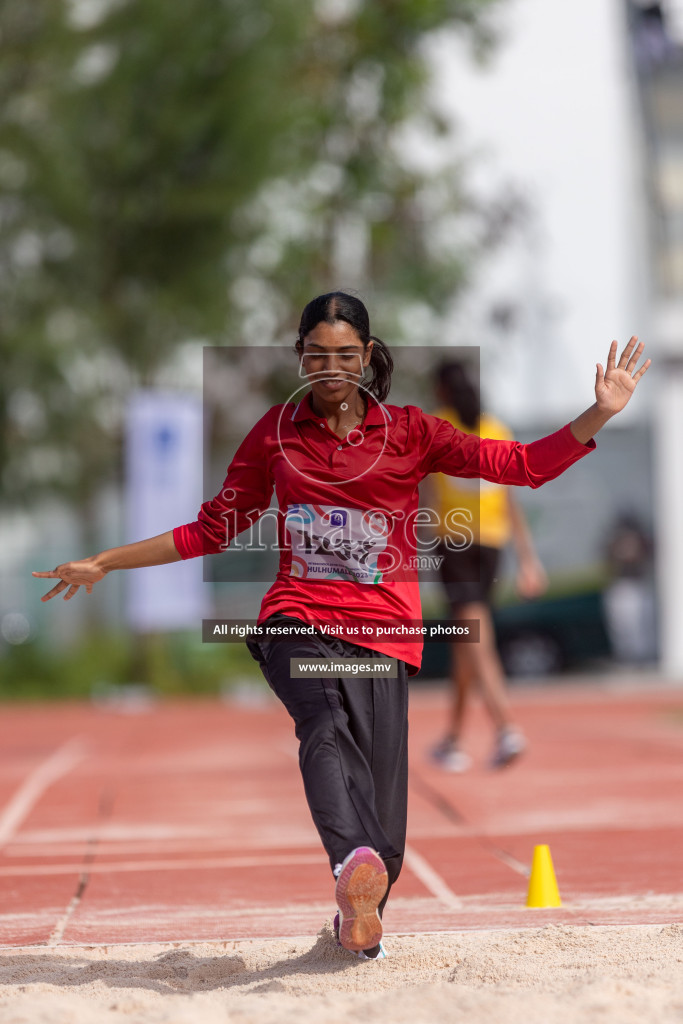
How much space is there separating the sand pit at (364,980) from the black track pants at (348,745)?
0.96 ft

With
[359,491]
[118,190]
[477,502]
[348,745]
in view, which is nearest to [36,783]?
[477,502]

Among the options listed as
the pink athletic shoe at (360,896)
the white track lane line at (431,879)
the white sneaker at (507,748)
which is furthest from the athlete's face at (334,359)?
the white sneaker at (507,748)

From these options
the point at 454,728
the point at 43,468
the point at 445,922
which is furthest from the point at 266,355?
the point at 445,922

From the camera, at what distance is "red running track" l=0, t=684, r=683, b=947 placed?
14.5ft

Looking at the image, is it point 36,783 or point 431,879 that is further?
point 36,783

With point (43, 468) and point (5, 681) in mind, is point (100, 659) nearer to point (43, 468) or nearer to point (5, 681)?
point (5, 681)

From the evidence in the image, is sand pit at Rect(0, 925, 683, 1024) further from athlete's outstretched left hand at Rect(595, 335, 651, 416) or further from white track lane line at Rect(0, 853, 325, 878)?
white track lane line at Rect(0, 853, 325, 878)

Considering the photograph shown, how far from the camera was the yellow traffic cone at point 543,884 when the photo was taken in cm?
439

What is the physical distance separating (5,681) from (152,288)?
5.46m

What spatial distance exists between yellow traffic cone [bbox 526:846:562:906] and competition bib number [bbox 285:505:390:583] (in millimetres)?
1325

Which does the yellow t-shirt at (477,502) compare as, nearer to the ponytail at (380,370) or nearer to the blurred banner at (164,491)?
the ponytail at (380,370)

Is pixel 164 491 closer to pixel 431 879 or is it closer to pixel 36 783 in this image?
pixel 36 783

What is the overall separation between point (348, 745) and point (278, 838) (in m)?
2.90

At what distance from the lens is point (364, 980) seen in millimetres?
3367
